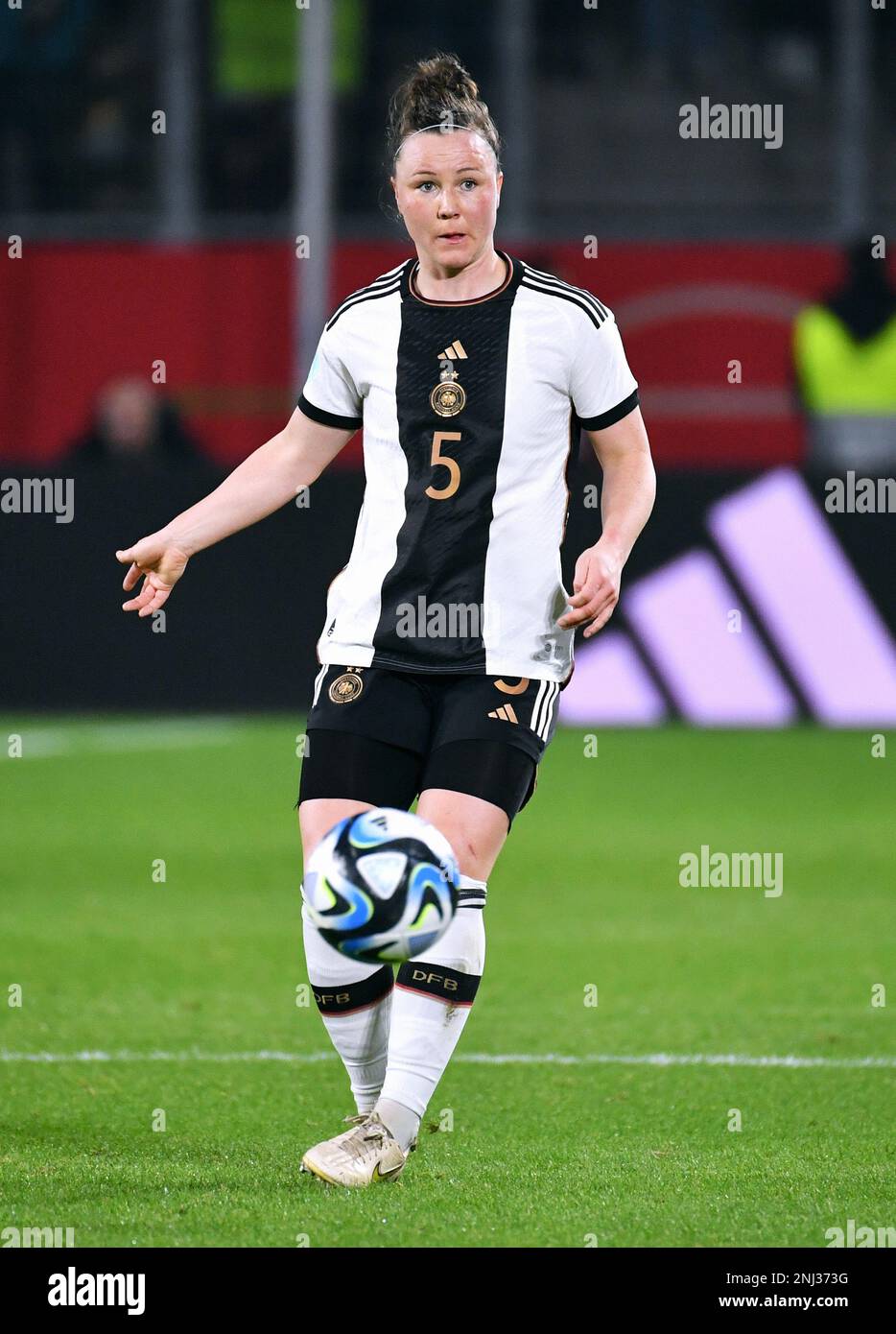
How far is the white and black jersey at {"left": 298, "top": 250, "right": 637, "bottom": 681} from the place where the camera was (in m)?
4.65

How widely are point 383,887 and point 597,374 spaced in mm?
1210

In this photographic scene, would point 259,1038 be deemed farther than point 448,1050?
Yes

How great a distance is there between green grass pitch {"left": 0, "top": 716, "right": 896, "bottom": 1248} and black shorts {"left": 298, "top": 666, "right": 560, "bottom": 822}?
0.84 meters

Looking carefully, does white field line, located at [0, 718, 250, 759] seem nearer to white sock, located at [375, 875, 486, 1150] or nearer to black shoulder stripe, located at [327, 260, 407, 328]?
black shoulder stripe, located at [327, 260, 407, 328]

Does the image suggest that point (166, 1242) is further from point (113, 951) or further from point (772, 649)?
point (772, 649)

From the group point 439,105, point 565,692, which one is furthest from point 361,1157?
point 565,692

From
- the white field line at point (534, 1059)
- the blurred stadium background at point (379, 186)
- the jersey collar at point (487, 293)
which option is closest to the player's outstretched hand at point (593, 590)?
the jersey collar at point (487, 293)

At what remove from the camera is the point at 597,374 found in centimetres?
467

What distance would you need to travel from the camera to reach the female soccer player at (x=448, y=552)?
4.62 metres

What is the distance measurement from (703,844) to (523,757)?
16.7 ft

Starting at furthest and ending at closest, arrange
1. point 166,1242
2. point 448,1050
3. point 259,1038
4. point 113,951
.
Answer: point 113,951 → point 259,1038 → point 448,1050 → point 166,1242

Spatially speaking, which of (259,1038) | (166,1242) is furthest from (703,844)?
(166,1242)

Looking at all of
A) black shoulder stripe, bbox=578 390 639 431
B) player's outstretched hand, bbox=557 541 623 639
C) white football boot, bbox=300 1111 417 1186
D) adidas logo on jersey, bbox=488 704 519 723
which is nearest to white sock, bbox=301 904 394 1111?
white football boot, bbox=300 1111 417 1186

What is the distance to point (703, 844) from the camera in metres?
9.64
